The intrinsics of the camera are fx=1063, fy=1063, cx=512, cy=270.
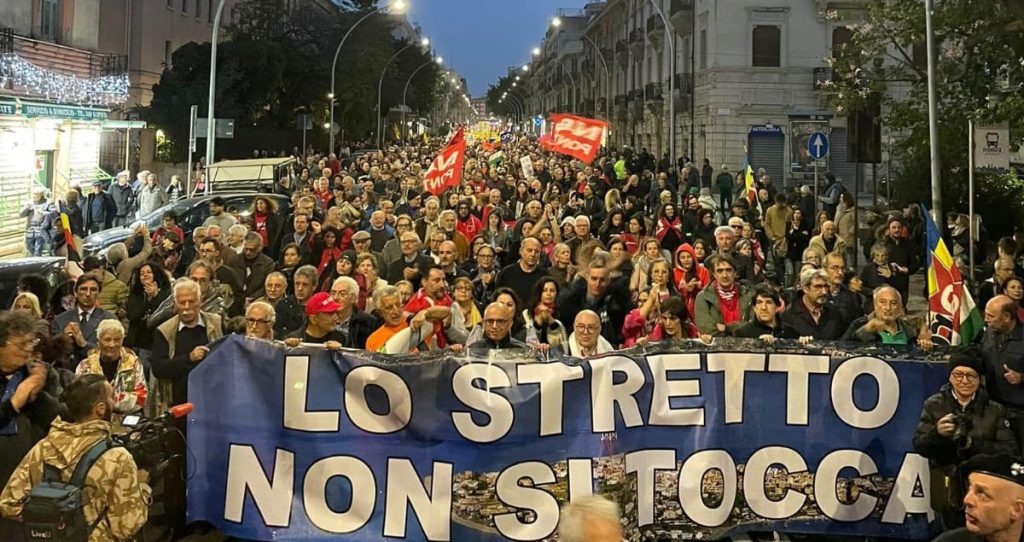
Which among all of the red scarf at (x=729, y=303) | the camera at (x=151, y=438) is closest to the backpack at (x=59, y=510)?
the camera at (x=151, y=438)

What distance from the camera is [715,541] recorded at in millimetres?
6020

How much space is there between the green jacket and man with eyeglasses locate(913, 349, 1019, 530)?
2.54 metres

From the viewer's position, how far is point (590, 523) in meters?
3.49

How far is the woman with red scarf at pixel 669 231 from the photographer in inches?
522

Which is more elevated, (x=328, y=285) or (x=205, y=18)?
(x=205, y=18)

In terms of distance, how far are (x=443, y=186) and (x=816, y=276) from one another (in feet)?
32.3

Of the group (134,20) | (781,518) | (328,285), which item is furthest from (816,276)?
(134,20)

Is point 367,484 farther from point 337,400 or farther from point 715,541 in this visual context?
point 715,541

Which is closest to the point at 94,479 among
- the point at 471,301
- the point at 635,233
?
the point at 471,301

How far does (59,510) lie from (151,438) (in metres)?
1.06

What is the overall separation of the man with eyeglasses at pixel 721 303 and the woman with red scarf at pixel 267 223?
6348mm

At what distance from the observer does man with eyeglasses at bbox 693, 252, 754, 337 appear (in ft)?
27.0

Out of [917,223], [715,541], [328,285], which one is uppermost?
[917,223]

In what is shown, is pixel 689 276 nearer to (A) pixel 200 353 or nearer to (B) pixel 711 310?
(B) pixel 711 310
